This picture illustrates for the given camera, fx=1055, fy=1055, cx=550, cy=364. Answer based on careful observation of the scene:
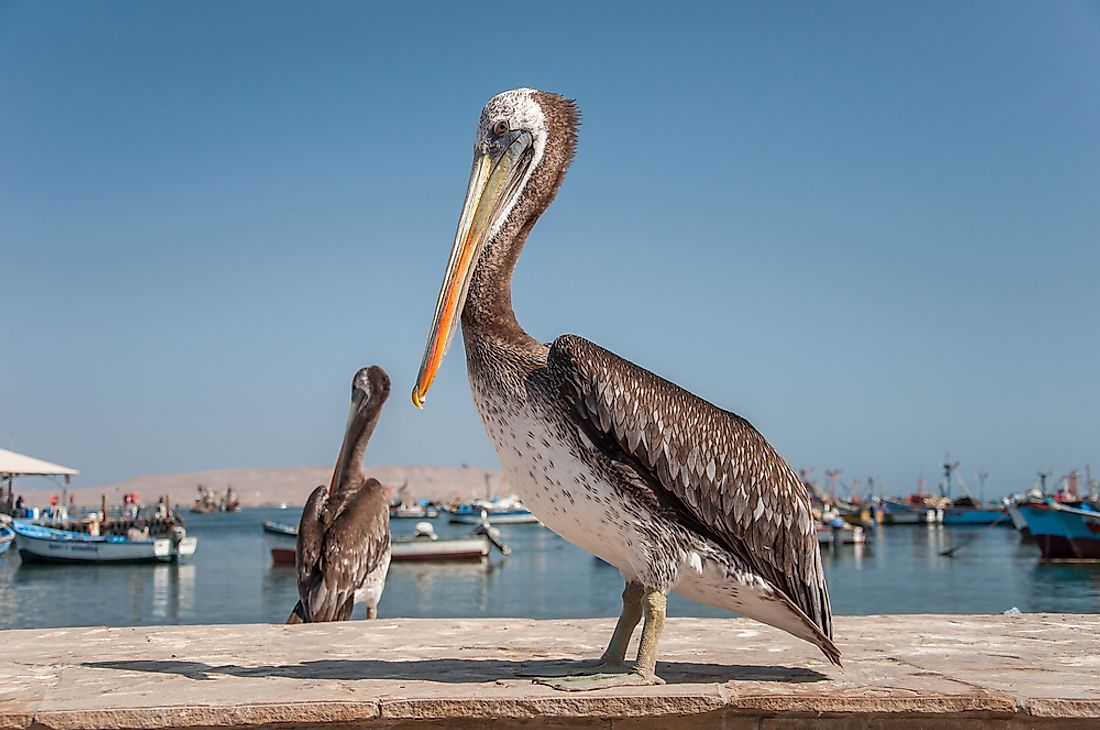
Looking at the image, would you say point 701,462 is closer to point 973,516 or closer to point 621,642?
point 621,642

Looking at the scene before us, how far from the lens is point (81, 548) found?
3575cm

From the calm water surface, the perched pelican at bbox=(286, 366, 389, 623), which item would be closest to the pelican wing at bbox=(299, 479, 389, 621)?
the perched pelican at bbox=(286, 366, 389, 623)

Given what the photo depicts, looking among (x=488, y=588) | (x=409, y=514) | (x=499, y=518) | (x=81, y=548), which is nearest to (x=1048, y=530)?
(x=488, y=588)

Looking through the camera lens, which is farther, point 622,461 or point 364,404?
point 364,404

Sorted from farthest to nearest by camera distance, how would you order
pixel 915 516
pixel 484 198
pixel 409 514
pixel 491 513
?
pixel 409 514 < pixel 491 513 < pixel 915 516 < pixel 484 198

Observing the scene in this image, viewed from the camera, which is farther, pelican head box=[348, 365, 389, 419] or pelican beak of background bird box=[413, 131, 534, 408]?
pelican head box=[348, 365, 389, 419]

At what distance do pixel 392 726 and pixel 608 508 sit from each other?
1044 millimetres

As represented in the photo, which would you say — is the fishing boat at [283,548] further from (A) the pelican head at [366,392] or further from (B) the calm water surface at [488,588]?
(A) the pelican head at [366,392]

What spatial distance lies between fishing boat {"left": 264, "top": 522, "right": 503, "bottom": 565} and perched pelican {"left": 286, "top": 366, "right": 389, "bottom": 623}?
94.5ft

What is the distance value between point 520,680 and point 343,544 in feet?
11.6

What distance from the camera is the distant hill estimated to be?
162 m

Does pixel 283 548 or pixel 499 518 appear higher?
pixel 283 548

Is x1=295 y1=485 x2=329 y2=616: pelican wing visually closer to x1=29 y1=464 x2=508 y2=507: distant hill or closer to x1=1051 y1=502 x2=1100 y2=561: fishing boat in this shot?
x1=1051 y1=502 x2=1100 y2=561: fishing boat

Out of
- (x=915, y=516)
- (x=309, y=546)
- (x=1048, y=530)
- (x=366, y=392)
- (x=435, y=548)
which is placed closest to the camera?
(x=309, y=546)
